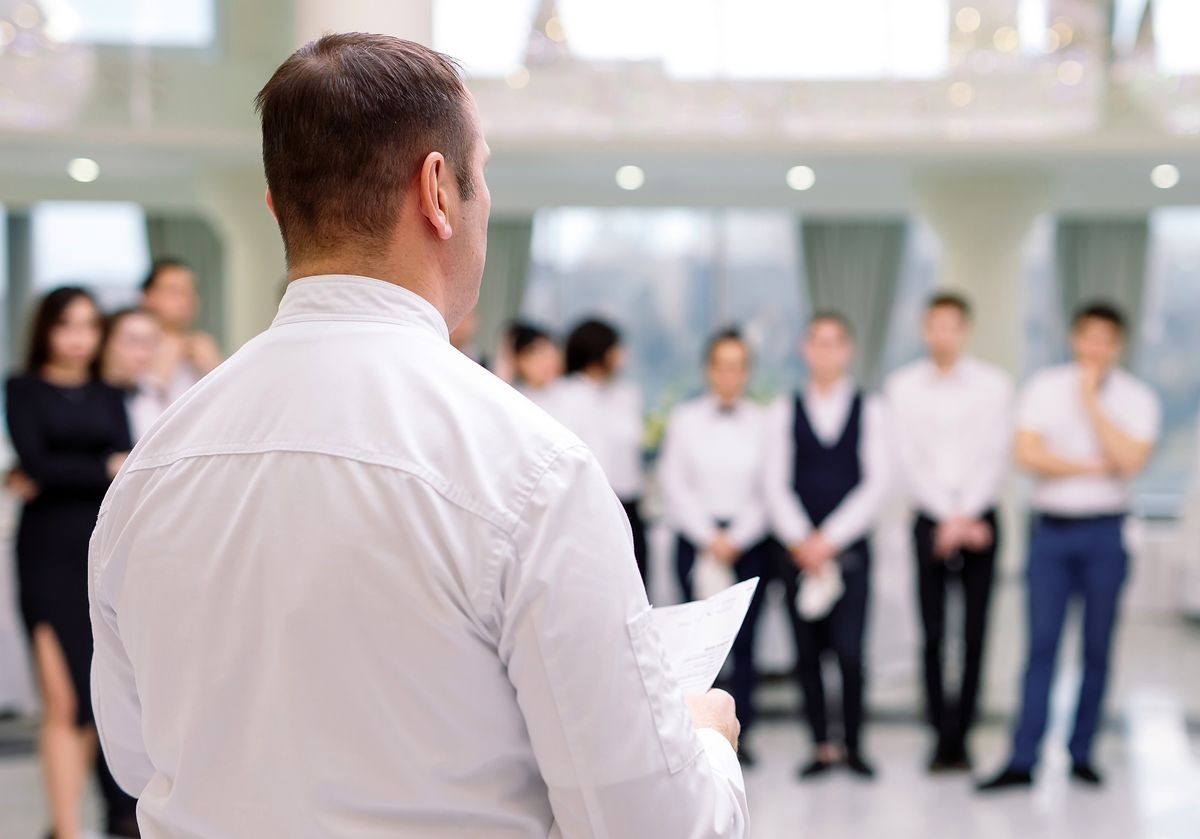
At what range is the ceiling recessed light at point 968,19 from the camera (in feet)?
27.4

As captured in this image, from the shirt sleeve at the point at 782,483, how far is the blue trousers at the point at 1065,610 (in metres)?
0.88

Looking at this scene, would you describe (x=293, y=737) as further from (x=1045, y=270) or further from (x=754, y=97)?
(x=1045, y=270)

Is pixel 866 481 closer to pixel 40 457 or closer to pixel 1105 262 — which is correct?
pixel 40 457

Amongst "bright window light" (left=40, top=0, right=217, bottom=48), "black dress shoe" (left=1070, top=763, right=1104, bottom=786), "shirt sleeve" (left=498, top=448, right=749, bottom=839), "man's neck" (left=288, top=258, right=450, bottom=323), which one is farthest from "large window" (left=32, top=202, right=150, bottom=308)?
"shirt sleeve" (left=498, top=448, right=749, bottom=839)

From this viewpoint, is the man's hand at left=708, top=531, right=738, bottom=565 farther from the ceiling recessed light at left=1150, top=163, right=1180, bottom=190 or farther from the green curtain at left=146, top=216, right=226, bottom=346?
the green curtain at left=146, top=216, right=226, bottom=346

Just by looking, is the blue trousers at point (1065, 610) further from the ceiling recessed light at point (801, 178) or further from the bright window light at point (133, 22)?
the bright window light at point (133, 22)

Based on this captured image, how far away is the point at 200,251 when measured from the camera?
1238cm

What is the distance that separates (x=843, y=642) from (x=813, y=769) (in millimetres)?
489

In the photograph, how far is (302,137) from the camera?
39.8 inches

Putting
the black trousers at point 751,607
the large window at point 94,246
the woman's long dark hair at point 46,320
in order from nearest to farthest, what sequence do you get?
the woman's long dark hair at point 46,320 → the black trousers at point 751,607 → the large window at point 94,246

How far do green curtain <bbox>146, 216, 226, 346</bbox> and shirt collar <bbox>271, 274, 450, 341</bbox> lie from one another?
1156 centimetres

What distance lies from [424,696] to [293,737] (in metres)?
0.11

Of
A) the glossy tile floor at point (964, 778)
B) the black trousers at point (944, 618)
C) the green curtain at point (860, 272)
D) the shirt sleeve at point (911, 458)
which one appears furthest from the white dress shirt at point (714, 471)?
the green curtain at point (860, 272)

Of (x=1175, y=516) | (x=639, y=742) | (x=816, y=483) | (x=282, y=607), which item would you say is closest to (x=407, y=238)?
(x=282, y=607)
